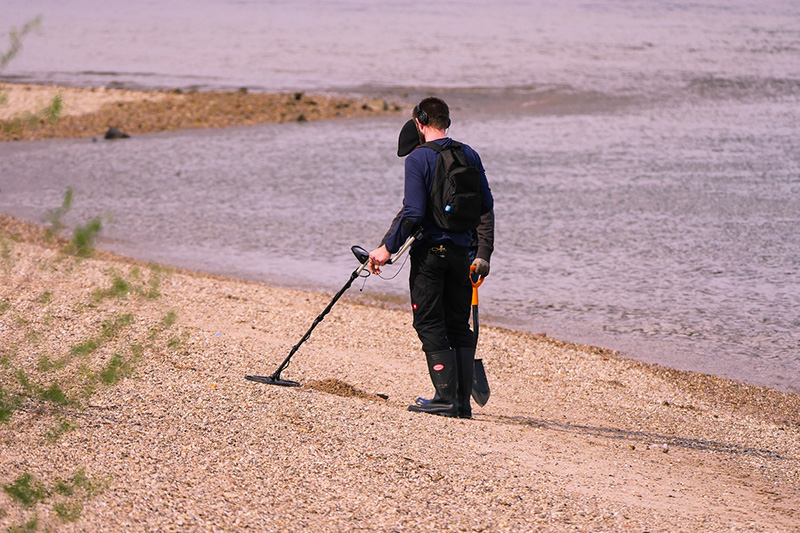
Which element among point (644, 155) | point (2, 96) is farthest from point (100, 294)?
point (644, 155)

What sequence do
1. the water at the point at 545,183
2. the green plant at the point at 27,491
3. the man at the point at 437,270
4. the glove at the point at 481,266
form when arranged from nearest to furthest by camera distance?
the green plant at the point at 27,491 < the man at the point at 437,270 < the glove at the point at 481,266 < the water at the point at 545,183

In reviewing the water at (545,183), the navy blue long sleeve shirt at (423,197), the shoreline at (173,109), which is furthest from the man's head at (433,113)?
the shoreline at (173,109)

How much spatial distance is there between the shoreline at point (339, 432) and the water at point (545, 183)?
1324 millimetres

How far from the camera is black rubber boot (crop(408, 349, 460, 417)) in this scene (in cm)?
571

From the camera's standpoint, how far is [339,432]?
16.8 ft

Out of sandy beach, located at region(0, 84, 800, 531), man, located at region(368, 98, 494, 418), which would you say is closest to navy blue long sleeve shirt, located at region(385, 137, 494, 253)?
man, located at region(368, 98, 494, 418)

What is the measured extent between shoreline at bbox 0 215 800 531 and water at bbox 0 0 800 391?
1.32 metres

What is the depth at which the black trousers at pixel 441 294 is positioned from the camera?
5.59 metres

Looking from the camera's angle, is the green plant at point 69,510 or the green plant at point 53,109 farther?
the green plant at point 53,109

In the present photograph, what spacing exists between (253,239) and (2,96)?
7.98m

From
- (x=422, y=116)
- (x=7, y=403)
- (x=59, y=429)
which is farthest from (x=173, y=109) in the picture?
(x=7, y=403)

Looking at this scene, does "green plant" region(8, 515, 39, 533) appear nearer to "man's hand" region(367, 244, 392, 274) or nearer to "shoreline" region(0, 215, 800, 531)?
"shoreline" region(0, 215, 800, 531)

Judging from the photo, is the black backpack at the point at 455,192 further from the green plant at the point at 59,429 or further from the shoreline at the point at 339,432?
the green plant at the point at 59,429

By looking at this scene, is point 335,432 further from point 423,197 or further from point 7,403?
point 7,403
